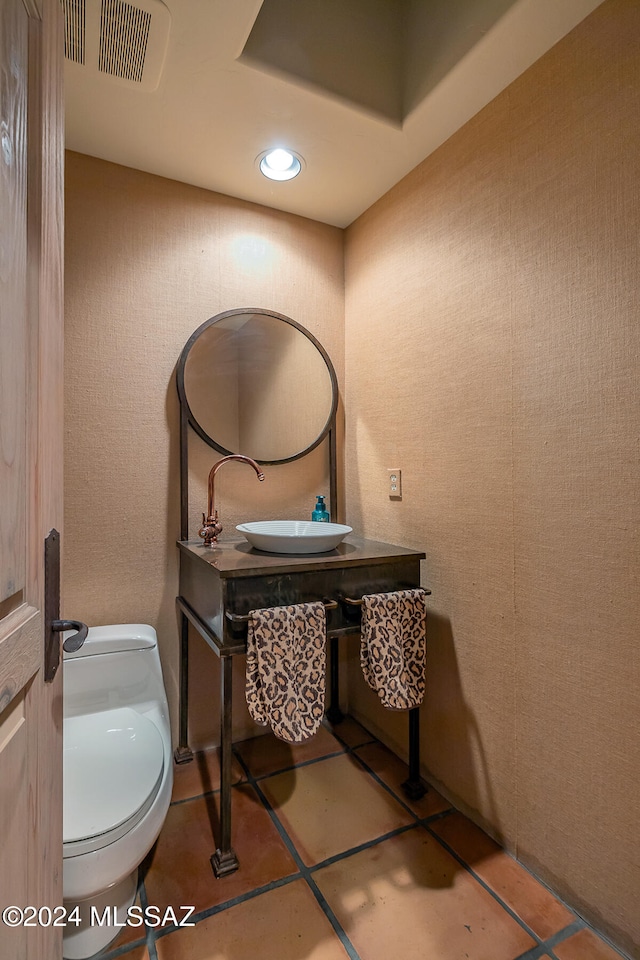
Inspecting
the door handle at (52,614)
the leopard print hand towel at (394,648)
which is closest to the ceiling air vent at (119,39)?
the door handle at (52,614)

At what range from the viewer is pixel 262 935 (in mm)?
1151

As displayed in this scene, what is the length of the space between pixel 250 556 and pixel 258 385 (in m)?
0.81

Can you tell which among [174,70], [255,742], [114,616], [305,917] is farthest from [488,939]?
[174,70]

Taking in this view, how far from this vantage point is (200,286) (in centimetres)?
191

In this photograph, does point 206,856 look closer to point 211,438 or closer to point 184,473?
point 184,473

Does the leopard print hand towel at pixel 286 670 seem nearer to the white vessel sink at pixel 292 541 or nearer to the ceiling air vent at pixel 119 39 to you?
the white vessel sink at pixel 292 541

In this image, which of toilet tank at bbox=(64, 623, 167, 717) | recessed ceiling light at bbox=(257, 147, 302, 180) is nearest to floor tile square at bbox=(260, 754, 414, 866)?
toilet tank at bbox=(64, 623, 167, 717)

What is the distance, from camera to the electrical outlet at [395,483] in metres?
1.86

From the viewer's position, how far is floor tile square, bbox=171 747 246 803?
5.44 feet

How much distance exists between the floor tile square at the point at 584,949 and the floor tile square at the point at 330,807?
1.66 feet

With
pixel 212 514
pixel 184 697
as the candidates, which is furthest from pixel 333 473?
pixel 184 697

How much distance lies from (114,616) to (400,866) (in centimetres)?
125

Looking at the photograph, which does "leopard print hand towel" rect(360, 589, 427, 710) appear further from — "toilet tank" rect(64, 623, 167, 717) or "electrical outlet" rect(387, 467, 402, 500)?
"toilet tank" rect(64, 623, 167, 717)

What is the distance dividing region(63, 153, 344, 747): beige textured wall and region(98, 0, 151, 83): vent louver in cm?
47
